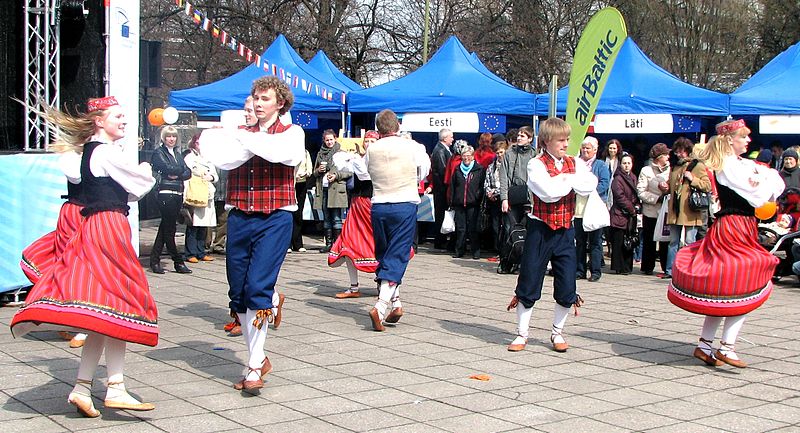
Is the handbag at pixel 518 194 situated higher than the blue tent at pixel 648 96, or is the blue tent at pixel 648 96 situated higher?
the blue tent at pixel 648 96

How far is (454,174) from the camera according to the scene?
14.2 meters

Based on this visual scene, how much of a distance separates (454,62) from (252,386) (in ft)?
37.0

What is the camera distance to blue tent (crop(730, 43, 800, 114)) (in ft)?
46.4

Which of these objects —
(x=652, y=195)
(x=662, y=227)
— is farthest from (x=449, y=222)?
(x=662, y=227)

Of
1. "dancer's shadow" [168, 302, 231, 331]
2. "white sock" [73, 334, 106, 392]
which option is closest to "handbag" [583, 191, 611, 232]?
"dancer's shadow" [168, 302, 231, 331]

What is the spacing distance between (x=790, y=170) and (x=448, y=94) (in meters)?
5.13

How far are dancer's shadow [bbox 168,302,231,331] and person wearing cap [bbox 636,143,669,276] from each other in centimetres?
568

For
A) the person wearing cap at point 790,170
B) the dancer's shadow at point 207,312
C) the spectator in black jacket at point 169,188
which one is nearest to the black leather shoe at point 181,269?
Answer: the spectator in black jacket at point 169,188

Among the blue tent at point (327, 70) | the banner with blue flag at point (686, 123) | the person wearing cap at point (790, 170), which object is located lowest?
the person wearing cap at point (790, 170)

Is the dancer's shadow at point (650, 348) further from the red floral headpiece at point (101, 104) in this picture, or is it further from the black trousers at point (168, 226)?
the black trousers at point (168, 226)

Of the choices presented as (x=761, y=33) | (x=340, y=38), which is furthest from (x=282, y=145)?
(x=761, y=33)

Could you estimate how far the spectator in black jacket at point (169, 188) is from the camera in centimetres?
1171

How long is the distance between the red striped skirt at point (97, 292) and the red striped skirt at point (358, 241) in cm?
438

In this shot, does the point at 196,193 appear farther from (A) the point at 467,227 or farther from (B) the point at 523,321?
(B) the point at 523,321
